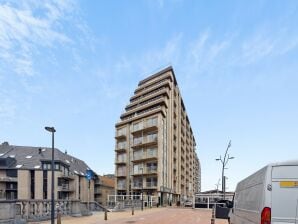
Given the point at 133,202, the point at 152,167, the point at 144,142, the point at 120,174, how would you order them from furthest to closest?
1. the point at 120,174
2. the point at 144,142
3. the point at 152,167
4. the point at 133,202

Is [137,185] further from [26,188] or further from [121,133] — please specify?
[26,188]

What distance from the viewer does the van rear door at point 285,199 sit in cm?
766

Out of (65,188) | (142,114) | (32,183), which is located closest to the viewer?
(32,183)

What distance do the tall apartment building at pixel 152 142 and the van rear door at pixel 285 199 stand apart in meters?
69.2

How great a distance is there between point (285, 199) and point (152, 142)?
7177 cm

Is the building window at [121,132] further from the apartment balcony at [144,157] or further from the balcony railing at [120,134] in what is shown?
the apartment balcony at [144,157]

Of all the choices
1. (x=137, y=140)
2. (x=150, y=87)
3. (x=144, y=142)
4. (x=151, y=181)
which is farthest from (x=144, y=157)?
(x=150, y=87)

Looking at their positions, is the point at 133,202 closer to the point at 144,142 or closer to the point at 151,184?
the point at 151,184

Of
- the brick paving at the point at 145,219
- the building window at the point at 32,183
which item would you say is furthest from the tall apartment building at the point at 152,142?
the brick paving at the point at 145,219

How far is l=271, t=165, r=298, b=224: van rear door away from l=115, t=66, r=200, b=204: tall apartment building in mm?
69239

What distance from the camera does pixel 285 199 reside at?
768 centimetres

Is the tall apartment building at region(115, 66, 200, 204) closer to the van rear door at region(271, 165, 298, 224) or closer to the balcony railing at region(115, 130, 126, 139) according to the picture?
the balcony railing at region(115, 130, 126, 139)

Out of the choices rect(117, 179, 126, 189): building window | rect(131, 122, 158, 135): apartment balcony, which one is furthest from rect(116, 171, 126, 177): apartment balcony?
rect(131, 122, 158, 135): apartment balcony

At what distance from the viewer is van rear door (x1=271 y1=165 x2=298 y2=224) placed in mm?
7660
